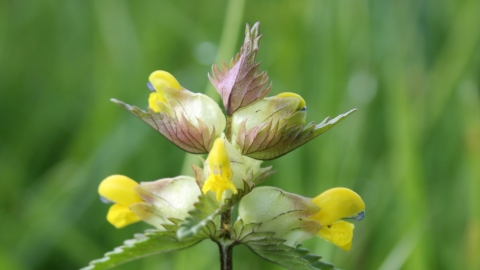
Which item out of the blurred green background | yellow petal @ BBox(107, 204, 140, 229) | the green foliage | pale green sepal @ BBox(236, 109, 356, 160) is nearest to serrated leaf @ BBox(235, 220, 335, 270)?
the green foliage

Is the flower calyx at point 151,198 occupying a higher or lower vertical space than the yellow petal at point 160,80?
lower

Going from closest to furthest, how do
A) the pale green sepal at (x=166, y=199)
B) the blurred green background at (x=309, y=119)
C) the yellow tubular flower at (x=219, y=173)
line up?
the yellow tubular flower at (x=219, y=173), the pale green sepal at (x=166, y=199), the blurred green background at (x=309, y=119)

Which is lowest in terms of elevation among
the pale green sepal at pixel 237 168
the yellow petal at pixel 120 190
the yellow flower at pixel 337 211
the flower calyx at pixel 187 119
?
the yellow flower at pixel 337 211

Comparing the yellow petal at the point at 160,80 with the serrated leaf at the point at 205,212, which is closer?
the serrated leaf at the point at 205,212

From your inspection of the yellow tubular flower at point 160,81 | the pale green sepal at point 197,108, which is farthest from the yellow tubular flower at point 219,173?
the yellow tubular flower at point 160,81

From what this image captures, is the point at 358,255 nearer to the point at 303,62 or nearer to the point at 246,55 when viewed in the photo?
the point at 303,62

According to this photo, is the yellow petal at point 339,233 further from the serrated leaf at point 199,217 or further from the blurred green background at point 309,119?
the blurred green background at point 309,119

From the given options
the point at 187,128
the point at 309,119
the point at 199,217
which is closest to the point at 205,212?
the point at 199,217
